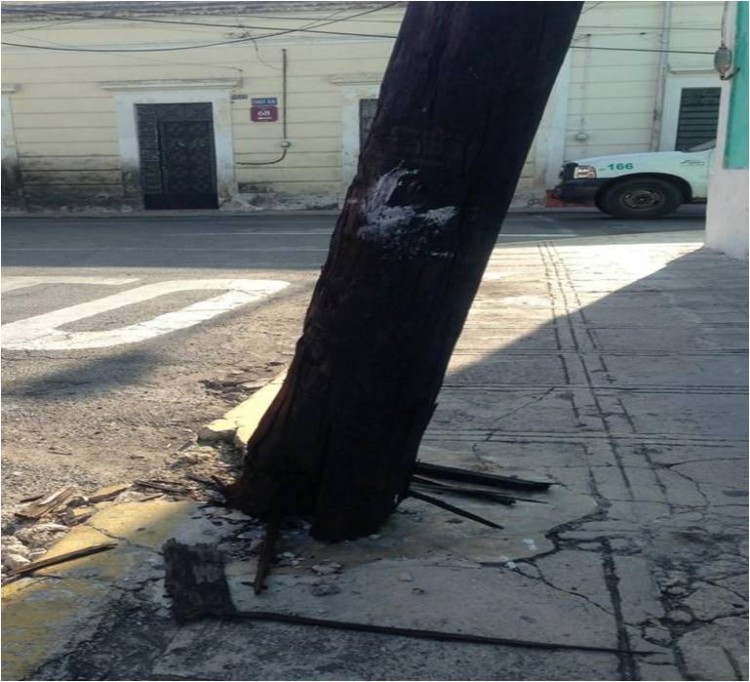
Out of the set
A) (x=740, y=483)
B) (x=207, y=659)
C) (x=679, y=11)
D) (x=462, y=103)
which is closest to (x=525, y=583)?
(x=207, y=659)

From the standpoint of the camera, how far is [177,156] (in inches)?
804

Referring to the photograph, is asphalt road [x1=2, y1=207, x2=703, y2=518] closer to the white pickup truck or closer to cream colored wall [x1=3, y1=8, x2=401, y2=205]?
the white pickup truck

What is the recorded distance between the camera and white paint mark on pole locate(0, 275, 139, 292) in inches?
329

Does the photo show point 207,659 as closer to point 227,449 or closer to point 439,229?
point 439,229

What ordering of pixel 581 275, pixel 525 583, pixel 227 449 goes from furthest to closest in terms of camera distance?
1. pixel 581 275
2. pixel 227 449
3. pixel 525 583

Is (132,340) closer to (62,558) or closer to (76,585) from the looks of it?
(62,558)

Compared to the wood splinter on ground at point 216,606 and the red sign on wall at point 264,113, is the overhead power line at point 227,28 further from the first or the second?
the wood splinter on ground at point 216,606

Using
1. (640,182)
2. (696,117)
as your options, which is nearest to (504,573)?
(640,182)

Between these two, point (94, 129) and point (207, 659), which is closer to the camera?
point (207, 659)

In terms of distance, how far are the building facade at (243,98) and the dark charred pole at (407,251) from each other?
17104 millimetres

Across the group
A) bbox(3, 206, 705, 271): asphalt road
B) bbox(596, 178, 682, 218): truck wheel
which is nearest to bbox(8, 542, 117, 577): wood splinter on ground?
bbox(3, 206, 705, 271): asphalt road

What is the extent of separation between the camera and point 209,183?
66.9 feet

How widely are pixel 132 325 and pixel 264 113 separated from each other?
14.4m

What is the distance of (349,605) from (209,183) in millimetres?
19300
